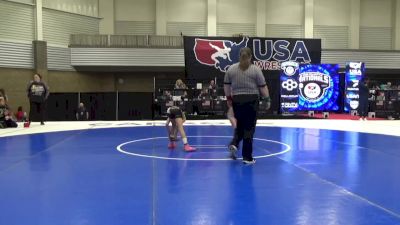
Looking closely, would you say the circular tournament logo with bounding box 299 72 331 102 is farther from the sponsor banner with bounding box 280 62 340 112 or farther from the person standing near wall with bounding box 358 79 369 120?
the person standing near wall with bounding box 358 79 369 120

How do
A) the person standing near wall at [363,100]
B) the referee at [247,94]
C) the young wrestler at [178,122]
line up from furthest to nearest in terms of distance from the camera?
the person standing near wall at [363,100] → the young wrestler at [178,122] → the referee at [247,94]

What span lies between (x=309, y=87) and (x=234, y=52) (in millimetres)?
3870

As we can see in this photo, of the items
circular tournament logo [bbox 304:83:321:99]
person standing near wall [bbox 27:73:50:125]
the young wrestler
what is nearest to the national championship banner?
circular tournament logo [bbox 304:83:321:99]

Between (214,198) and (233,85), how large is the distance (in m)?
2.44

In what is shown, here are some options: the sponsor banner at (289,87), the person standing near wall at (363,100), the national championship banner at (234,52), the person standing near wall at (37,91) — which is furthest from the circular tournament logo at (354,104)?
the person standing near wall at (37,91)

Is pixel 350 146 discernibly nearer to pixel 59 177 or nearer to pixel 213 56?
pixel 59 177

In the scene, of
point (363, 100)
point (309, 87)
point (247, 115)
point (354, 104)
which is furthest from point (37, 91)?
point (354, 104)

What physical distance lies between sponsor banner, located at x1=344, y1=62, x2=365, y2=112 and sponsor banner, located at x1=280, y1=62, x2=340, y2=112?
0.69 m

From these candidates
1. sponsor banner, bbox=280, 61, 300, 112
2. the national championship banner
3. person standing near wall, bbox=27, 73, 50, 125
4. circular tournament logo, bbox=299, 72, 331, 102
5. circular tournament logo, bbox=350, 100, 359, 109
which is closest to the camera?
person standing near wall, bbox=27, 73, 50, 125

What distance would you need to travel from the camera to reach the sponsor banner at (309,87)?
1770cm

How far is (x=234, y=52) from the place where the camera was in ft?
62.7

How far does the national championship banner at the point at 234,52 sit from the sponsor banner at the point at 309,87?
200 cm

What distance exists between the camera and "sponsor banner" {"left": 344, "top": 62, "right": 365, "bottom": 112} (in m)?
17.5

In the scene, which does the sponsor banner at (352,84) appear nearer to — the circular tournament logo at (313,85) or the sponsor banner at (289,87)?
the circular tournament logo at (313,85)
